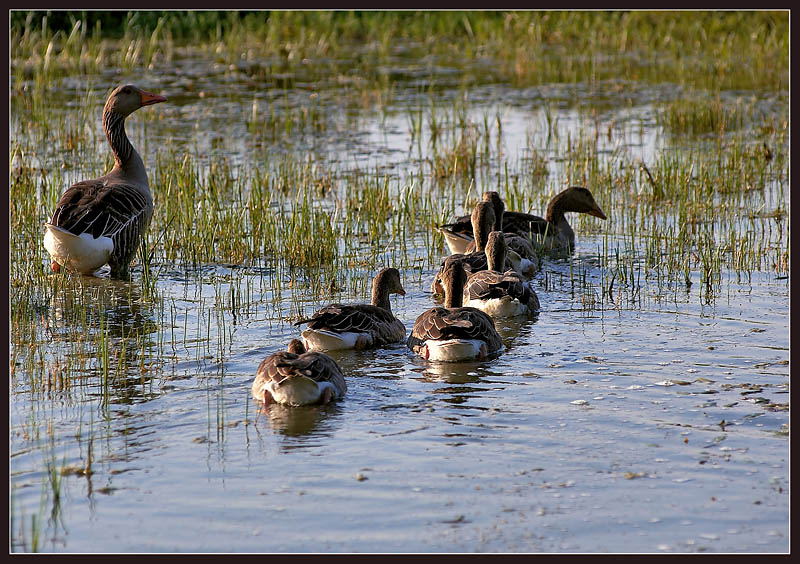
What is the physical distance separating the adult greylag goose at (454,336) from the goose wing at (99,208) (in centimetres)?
411

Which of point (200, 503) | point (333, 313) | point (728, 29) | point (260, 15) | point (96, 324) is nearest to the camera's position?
point (200, 503)

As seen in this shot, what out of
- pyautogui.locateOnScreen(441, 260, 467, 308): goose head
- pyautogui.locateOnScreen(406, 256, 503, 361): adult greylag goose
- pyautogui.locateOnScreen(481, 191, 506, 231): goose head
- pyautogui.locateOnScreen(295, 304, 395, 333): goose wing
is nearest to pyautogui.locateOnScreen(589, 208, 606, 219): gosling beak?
pyautogui.locateOnScreen(481, 191, 506, 231): goose head

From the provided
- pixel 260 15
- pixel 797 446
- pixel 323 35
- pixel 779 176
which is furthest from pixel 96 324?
pixel 260 15

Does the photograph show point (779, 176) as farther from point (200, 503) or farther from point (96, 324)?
point (200, 503)

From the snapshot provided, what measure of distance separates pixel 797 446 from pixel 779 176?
31.6 feet

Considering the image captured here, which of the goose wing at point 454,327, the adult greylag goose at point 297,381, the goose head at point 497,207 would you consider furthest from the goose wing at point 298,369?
the goose head at point 497,207

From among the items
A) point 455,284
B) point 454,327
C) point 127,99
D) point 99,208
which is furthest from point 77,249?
point 454,327

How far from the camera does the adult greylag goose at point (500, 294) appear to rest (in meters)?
10.7

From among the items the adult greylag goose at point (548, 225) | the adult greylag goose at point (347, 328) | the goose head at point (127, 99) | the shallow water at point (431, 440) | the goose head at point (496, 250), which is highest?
the goose head at point (127, 99)

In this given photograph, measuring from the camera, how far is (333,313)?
9586 millimetres

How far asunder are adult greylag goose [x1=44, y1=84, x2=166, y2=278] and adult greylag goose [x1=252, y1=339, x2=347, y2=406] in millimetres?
4522

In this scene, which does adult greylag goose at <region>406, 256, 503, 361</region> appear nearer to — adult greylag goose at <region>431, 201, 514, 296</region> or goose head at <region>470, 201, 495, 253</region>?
adult greylag goose at <region>431, 201, 514, 296</region>

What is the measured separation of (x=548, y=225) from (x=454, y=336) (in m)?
4.80

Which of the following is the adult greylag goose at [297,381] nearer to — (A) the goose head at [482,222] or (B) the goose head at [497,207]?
(A) the goose head at [482,222]
